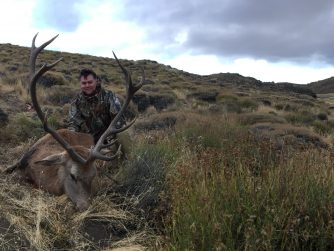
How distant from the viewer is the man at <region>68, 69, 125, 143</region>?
8.78 meters

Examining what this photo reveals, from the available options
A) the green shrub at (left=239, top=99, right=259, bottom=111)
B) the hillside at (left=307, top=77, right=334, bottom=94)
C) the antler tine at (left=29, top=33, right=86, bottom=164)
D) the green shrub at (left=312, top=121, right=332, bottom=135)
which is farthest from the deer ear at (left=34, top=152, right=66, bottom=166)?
the hillside at (left=307, top=77, right=334, bottom=94)

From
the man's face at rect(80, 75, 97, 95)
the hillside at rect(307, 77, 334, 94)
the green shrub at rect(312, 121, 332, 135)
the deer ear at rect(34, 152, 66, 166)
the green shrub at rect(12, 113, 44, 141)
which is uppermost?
the man's face at rect(80, 75, 97, 95)

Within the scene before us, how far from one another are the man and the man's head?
4 cm

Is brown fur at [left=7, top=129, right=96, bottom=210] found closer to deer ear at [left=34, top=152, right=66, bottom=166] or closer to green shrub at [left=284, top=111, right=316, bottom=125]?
deer ear at [left=34, top=152, right=66, bottom=166]

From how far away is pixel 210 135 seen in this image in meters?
9.95

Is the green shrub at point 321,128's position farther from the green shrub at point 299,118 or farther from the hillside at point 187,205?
the hillside at point 187,205

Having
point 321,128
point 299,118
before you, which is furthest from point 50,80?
point 321,128

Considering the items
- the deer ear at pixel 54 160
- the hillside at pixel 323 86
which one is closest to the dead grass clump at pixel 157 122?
the deer ear at pixel 54 160

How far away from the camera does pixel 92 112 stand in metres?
8.79

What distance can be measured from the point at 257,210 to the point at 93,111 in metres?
4.92

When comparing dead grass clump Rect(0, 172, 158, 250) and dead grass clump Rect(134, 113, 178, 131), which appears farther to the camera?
dead grass clump Rect(134, 113, 178, 131)

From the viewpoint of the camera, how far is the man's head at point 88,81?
845 centimetres

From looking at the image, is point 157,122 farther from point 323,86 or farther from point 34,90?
point 323,86

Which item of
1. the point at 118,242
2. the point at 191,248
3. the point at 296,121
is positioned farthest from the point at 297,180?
the point at 296,121
